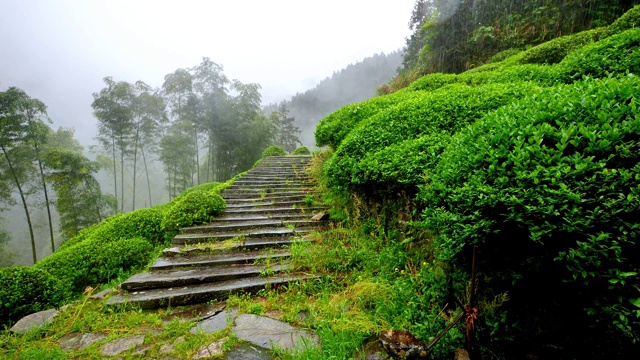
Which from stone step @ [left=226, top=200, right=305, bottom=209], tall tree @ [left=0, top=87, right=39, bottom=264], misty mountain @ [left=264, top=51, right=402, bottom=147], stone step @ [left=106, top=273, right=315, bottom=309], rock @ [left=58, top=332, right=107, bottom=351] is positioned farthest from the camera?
misty mountain @ [left=264, top=51, right=402, bottom=147]

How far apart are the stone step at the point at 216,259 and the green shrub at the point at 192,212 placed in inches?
52.0

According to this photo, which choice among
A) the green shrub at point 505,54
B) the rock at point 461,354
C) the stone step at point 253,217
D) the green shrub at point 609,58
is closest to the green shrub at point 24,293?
the stone step at point 253,217

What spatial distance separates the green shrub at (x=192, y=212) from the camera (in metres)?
5.29

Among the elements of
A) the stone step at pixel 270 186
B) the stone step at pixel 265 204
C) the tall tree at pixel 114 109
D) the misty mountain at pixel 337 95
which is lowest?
the stone step at pixel 265 204

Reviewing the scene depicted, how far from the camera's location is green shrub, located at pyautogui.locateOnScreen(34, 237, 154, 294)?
4.82m

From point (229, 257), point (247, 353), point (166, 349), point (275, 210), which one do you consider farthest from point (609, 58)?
point (166, 349)

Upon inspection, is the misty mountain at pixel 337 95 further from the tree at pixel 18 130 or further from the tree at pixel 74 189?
the tree at pixel 18 130

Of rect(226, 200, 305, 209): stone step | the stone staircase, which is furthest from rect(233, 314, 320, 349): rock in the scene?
rect(226, 200, 305, 209): stone step

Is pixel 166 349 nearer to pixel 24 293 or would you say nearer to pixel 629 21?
pixel 24 293

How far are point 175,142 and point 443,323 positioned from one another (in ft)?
66.6

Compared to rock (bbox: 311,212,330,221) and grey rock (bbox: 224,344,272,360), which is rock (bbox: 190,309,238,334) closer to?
grey rock (bbox: 224,344,272,360)

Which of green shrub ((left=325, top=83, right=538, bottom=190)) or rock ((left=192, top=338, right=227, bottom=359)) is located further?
green shrub ((left=325, top=83, right=538, bottom=190))

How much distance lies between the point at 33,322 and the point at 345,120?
263 inches

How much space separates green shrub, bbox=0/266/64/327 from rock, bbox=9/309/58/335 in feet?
2.19
